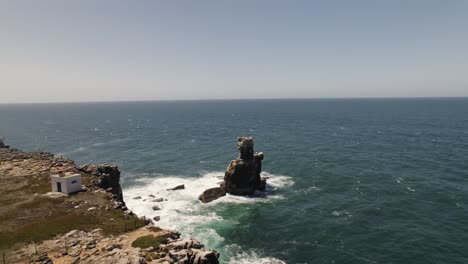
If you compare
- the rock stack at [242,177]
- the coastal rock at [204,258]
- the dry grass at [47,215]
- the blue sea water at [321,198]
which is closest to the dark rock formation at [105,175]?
the dry grass at [47,215]

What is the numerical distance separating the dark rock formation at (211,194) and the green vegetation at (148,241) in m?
35.1

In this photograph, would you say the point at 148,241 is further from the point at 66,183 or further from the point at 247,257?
the point at 66,183

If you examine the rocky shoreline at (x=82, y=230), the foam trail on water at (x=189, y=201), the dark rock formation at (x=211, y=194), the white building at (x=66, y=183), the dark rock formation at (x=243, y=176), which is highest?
the white building at (x=66, y=183)

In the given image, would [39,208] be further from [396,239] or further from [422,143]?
[422,143]

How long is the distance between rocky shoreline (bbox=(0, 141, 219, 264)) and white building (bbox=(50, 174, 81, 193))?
3.58 ft

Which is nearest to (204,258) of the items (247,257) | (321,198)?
(247,257)

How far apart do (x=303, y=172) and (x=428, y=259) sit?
45.1m

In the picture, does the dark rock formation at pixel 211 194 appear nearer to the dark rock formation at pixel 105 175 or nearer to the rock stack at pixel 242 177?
the rock stack at pixel 242 177

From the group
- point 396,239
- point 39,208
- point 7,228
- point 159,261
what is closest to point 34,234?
point 7,228

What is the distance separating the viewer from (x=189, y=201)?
222 ft

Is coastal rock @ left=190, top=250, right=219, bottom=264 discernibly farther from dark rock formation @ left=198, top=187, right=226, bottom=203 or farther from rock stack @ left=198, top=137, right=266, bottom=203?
rock stack @ left=198, top=137, right=266, bottom=203

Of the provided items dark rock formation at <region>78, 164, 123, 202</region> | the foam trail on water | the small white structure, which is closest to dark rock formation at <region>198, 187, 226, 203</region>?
the foam trail on water

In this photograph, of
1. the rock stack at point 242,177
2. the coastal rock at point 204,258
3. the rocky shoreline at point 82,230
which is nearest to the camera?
the coastal rock at point 204,258

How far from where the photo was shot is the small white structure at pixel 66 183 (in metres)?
45.8
